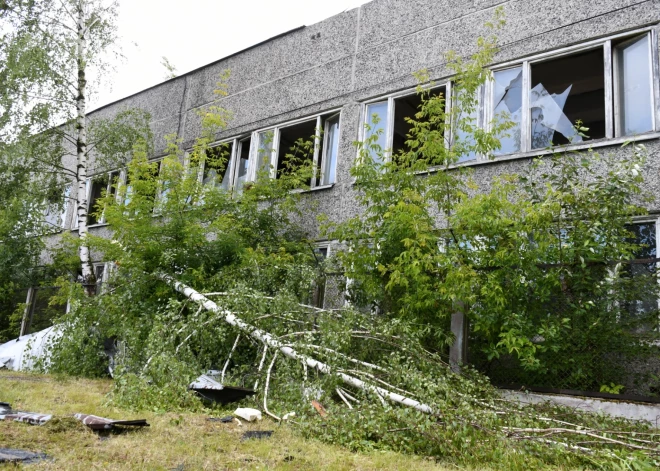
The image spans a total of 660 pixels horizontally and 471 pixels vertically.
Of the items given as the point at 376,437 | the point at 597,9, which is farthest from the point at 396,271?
the point at 597,9

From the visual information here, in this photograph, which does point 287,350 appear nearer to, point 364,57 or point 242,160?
point 364,57

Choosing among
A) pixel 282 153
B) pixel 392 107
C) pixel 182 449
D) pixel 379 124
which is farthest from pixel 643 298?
pixel 282 153


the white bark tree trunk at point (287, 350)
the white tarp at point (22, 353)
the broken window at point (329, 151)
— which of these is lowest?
the white tarp at point (22, 353)

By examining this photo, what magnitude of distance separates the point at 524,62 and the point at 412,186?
2.71m

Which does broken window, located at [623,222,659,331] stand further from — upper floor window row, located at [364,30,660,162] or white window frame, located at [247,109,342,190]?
white window frame, located at [247,109,342,190]

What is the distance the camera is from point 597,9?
790cm

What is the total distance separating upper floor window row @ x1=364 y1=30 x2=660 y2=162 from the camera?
293 inches

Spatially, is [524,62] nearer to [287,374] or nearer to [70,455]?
[287,374]

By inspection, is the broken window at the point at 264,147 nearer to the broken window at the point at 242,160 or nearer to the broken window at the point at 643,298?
the broken window at the point at 242,160

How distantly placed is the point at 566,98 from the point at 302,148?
497cm

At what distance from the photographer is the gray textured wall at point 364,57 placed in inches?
318

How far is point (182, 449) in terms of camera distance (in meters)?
3.86

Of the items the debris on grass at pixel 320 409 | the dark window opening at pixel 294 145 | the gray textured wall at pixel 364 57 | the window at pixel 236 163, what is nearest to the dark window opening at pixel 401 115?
the gray textured wall at pixel 364 57

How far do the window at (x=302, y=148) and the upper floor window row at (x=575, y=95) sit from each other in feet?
7.37
